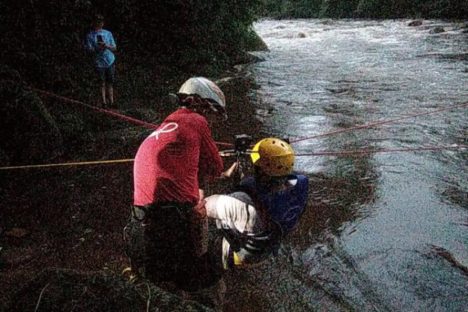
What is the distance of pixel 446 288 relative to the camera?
436 cm

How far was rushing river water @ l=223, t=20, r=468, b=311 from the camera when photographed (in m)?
4.33

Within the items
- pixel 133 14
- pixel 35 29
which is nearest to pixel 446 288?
pixel 35 29

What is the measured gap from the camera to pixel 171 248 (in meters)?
3.03

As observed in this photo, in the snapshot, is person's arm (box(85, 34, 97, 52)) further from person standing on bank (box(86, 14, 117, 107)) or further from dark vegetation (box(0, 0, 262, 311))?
dark vegetation (box(0, 0, 262, 311))

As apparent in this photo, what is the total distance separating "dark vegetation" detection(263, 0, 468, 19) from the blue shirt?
82.2ft

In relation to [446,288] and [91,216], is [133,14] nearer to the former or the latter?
[91,216]

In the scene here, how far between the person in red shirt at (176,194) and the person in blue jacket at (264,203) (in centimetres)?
27

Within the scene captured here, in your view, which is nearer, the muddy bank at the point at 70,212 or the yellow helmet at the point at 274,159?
the yellow helmet at the point at 274,159

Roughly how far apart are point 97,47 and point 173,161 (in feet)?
20.8

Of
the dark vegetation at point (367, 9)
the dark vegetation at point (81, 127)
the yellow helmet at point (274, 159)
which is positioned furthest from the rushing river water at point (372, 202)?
the dark vegetation at point (367, 9)

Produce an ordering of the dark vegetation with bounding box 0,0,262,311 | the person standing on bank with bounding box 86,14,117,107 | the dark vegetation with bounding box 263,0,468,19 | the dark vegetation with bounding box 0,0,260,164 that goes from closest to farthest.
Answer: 1. the dark vegetation with bounding box 0,0,262,311
2. the dark vegetation with bounding box 0,0,260,164
3. the person standing on bank with bounding box 86,14,117,107
4. the dark vegetation with bounding box 263,0,468,19

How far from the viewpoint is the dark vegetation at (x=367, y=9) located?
34.7 m

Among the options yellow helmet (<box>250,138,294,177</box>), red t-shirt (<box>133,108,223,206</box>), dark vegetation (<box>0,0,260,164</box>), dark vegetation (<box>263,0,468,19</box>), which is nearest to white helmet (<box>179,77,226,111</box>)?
red t-shirt (<box>133,108,223,206</box>)

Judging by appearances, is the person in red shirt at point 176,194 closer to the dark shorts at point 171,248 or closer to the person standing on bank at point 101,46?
the dark shorts at point 171,248
